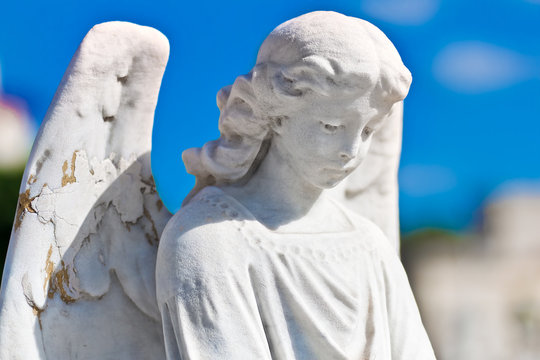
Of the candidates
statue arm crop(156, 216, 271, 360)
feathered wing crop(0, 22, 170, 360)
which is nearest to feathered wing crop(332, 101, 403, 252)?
feathered wing crop(0, 22, 170, 360)

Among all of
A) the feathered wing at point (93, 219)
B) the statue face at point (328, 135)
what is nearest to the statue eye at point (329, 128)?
the statue face at point (328, 135)

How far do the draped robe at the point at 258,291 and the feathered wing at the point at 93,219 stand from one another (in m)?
0.32

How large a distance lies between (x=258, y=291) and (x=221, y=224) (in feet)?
0.83

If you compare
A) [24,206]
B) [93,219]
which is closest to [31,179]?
[24,206]

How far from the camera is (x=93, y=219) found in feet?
11.4

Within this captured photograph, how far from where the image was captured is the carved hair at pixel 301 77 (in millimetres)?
3127

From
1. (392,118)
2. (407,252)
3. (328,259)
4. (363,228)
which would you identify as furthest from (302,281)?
(407,252)

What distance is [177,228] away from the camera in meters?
3.25

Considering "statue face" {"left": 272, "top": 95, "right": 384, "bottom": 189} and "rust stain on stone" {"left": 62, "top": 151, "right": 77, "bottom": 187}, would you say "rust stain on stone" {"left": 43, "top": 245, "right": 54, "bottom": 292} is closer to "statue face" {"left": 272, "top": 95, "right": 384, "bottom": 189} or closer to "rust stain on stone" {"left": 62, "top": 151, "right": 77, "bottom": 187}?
"rust stain on stone" {"left": 62, "top": 151, "right": 77, "bottom": 187}

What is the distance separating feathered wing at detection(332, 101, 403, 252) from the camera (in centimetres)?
419

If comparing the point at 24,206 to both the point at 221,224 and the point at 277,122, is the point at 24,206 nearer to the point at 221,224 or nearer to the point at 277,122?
the point at 221,224

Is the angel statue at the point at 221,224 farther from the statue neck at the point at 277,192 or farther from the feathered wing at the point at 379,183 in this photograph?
the feathered wing at the point at 379,183

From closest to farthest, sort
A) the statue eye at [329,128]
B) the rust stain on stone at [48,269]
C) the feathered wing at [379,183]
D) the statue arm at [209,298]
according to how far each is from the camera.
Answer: the statue arm at [209,298] < the statue eye at [329,128] < the rust stain on stone at [48,269] < the feathered wing at [379,183]

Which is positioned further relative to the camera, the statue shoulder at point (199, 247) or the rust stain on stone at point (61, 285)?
the rust stain on stone at point (61, 285)
